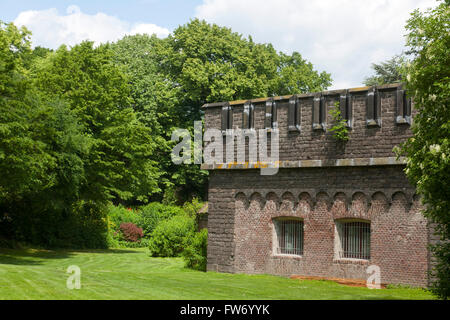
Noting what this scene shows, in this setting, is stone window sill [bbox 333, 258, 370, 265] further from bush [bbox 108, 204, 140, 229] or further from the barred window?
bush [bbox 108, 204, 140, 229]

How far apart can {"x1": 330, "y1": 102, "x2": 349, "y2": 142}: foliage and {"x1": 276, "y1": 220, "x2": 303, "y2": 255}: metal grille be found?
3331 mm

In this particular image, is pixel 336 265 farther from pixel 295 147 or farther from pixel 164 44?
pixel 164 44

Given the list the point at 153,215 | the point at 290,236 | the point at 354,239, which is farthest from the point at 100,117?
the point at 354,239

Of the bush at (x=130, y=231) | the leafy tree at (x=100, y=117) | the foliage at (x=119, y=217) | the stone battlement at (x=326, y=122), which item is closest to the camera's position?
the stone battlement at (x=326, y=122)

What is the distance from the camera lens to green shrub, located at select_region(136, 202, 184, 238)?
42.9 meters

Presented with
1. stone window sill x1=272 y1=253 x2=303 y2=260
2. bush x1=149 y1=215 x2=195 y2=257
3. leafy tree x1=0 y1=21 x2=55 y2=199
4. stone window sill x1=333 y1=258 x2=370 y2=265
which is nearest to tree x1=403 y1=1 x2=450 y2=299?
stone window sill x1=333 y1=258 x2=370 y2=265

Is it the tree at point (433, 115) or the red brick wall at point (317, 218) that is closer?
the tree at point (433, 115)

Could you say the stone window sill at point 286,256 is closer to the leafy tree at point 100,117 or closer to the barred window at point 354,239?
the barred window at point 354,239

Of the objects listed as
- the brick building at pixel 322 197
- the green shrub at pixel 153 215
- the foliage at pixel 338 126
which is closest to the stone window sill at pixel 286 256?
the brick building at pixel 322 197

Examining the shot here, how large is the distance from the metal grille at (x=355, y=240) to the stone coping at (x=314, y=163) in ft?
6.58

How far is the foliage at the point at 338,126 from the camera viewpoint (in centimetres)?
1870

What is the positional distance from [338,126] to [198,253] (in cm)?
821

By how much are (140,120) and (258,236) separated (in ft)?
92.2

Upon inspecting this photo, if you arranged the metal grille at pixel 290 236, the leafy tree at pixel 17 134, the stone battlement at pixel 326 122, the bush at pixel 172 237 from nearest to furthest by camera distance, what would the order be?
the stone battlement at pixel 326 122 → the metal grille at pixel 290 236 → the leafy tree at pixel 17 134 → the bush at pixel 172 237
